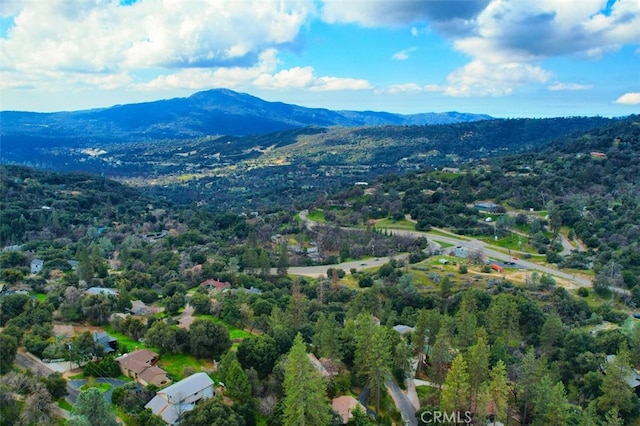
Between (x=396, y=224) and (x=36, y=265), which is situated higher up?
(x=36, y=265)

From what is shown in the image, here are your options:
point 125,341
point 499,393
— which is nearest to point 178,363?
point 125,341

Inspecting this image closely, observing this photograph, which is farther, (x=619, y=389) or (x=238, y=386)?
(x=619, y=389)

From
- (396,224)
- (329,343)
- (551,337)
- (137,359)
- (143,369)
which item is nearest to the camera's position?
(143,369)

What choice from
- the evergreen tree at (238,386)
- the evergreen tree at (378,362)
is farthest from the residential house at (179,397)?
the evergreen tree at (378,362)

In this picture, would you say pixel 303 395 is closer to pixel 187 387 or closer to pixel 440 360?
pixel 187 387

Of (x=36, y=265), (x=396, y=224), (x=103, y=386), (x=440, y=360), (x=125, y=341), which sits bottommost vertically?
(x=396, y=224)

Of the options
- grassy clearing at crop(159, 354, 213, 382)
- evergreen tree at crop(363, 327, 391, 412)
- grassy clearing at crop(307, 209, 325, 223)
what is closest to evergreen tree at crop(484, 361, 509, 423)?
evergreen tree at crop(363, 327, 391, 412)

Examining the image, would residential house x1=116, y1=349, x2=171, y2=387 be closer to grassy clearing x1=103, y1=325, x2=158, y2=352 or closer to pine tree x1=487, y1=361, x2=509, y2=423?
grassy clearing x1=103, y1=325, x2=158, y2=352

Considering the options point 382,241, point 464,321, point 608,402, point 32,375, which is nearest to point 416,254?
point 382,241
